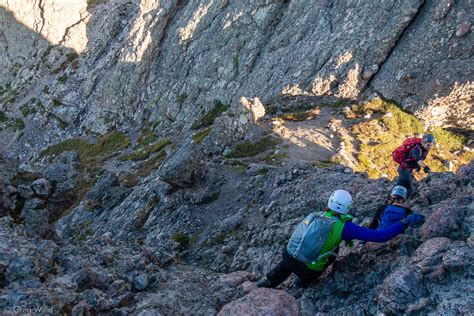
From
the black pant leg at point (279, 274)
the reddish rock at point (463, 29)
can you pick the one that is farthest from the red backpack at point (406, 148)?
the reddish rock at point (463, 29)

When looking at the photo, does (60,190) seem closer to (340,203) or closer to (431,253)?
(340,203)

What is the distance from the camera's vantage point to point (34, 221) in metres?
15.8

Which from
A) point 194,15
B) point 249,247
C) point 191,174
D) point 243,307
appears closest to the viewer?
point 243,307

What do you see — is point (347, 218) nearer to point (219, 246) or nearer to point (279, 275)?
point (279, 275)

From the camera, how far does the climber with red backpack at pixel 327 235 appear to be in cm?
904

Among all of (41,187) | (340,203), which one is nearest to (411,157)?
(340,203)

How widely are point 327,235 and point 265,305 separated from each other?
2.12m

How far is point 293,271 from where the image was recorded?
378 inches

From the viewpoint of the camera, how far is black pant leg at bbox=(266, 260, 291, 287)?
32.2ft

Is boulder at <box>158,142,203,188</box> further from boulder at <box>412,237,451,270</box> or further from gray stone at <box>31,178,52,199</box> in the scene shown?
boulder at <box>412,237,451,270</box>

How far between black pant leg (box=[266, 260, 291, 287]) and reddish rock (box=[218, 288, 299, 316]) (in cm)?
67

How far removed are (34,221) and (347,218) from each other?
500 inches

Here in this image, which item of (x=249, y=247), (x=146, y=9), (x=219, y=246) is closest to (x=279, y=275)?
(x=249, y=247)

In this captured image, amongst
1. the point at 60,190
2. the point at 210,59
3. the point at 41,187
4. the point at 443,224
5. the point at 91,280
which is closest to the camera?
the point at 443,224
